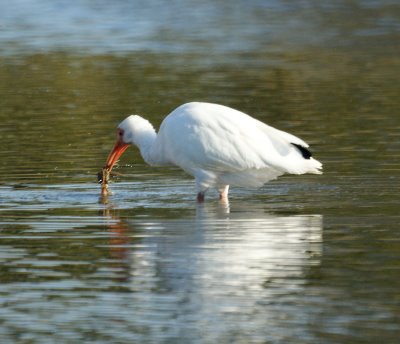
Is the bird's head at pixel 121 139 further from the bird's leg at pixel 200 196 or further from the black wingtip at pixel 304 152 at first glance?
the black wingtip at pixel 304 152

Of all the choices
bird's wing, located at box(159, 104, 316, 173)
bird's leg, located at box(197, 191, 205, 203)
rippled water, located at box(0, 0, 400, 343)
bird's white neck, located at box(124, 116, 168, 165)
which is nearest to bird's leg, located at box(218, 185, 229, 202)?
rippled water, located at box(0, 0, 400, 343)

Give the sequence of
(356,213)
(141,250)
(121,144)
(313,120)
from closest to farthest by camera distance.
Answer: (141,250)
(356,213)
(121,144)
(313,120)

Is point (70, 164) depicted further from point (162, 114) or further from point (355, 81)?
point (355, 81)

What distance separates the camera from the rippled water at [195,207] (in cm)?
895

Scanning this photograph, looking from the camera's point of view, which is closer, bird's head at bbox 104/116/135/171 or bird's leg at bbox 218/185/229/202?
bird's leg at bbox 218/185/229/202

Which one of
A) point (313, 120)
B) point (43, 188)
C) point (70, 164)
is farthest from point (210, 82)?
point (43, 188)

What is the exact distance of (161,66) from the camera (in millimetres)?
24781

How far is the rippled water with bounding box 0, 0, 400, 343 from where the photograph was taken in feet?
29.4

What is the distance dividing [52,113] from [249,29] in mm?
10835

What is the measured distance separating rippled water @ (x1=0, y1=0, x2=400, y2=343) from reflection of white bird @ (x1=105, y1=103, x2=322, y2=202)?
1.02 ft

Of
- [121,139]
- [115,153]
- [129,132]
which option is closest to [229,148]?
[129,132]

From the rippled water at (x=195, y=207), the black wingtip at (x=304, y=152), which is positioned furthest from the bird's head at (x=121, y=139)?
the black wingtip at (x=304, y=152)

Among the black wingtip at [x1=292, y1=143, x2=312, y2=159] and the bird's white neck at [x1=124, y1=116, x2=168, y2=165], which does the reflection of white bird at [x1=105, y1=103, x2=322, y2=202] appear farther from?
the bird's white neck at [x1=124, y1=116, x2=168, y2=165]

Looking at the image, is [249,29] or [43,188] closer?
[43,188]
